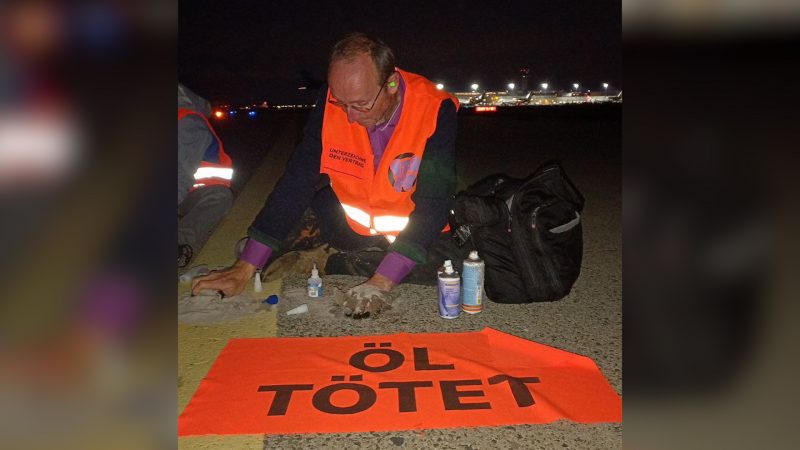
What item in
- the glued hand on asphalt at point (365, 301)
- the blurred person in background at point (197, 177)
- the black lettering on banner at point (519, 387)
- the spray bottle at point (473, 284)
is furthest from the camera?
the blurred person in background at point (197, 177)

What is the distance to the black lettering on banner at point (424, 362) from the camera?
2.72 m

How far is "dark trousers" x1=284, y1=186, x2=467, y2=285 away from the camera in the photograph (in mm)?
3801

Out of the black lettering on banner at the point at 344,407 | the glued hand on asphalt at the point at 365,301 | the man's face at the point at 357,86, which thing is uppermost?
the man's face at the point at 357,86

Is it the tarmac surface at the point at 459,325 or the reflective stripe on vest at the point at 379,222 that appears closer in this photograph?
the tarmac surface at the point at 459,325

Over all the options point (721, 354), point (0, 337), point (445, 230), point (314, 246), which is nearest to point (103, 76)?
point (0, 337)

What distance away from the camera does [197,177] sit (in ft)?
15.9

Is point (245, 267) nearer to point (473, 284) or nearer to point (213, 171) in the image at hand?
point (473, 284)

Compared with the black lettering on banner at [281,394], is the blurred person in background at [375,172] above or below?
above

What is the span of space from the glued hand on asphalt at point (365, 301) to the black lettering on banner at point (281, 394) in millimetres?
765

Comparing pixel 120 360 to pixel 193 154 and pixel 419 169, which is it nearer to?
pixel 419 169

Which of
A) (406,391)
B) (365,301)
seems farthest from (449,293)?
(406,391)

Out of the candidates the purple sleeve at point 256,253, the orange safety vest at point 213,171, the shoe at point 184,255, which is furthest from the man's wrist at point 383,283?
the orange safety vest at point 213,171

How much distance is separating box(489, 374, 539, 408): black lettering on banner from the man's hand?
867 mm

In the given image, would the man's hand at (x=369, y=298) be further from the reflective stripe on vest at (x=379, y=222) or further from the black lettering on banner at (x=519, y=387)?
the black lettering on banner at (x=519, y=387)
